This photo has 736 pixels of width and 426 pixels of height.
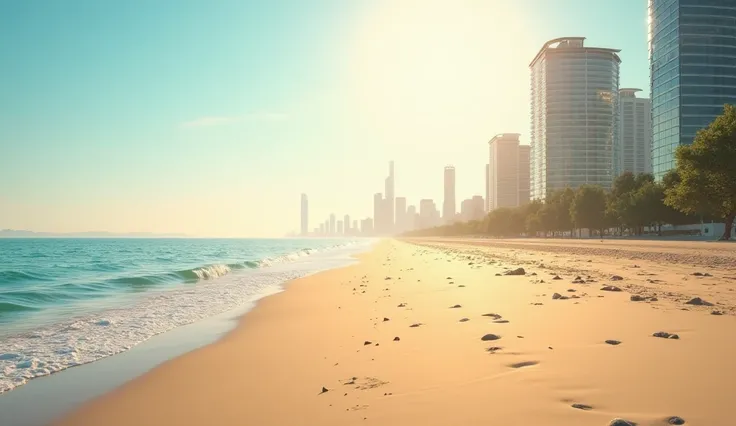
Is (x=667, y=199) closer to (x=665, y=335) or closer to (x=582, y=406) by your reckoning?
(x=665, y=335)

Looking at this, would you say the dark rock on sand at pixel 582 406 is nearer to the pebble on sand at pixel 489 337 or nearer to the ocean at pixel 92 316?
the pebble on sand at pixel 489 337

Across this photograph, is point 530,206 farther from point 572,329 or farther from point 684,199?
point 572,329

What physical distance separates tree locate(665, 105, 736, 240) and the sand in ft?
137

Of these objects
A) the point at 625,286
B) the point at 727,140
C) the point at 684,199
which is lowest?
the point at 625,286

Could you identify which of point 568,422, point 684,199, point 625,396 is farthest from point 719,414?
point 684,199

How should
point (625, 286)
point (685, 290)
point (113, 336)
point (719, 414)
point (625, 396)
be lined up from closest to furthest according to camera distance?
point (719, 414)
point (625, 396)
point (113, 336)
point (685, 290)
point (625, 286)

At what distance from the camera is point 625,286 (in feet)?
47.6

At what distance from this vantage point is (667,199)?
52.0m

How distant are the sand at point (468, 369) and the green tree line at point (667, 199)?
138 ft

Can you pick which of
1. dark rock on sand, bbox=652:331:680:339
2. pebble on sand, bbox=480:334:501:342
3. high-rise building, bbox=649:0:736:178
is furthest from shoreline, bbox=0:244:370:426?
high-rise building, bbox=649:0:736:178

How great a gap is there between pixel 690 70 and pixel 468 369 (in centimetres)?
16402

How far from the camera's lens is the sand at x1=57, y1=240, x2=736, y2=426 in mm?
4824

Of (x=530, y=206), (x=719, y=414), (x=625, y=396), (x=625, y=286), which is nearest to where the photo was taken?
(x=719, y=414)

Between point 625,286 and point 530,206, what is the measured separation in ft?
432
